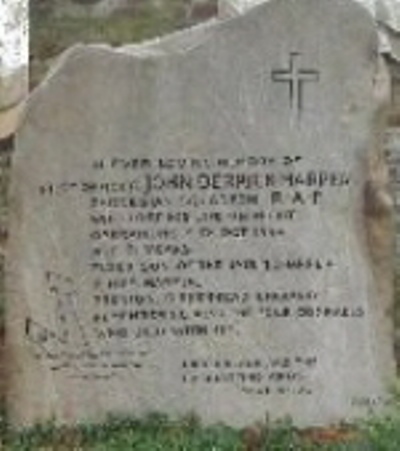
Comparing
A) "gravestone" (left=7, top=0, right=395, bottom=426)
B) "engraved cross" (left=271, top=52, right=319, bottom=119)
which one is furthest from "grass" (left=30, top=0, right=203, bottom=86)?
"engraved cross" (left=271, top=52, right=319, bottom=119)

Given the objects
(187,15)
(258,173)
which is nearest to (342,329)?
(258,173)

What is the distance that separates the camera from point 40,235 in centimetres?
682

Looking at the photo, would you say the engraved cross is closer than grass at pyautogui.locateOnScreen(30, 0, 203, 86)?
Yes

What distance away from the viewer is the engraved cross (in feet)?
22.1

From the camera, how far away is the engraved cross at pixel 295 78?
6750 millimetres

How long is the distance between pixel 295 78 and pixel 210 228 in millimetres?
622

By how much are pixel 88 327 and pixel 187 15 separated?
5.20 metres

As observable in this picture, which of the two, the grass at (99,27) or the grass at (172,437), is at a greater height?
the grass at (99,27)

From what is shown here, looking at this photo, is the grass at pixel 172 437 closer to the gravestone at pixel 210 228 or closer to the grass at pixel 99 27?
the gravestone at pixel 210 228

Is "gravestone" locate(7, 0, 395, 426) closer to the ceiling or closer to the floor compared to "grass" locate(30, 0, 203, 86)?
closer to the floor

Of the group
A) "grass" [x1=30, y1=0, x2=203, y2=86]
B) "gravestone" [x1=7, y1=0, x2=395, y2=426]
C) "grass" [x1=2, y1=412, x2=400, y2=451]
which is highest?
"grass" [x1=30, y1=0, x2=203, y2=86]

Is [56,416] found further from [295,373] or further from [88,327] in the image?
[295,373]

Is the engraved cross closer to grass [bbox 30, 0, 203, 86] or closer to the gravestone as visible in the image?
the gravestone

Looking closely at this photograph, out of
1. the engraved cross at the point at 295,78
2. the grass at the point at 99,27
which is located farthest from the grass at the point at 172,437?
the grass at the point at 99,27
